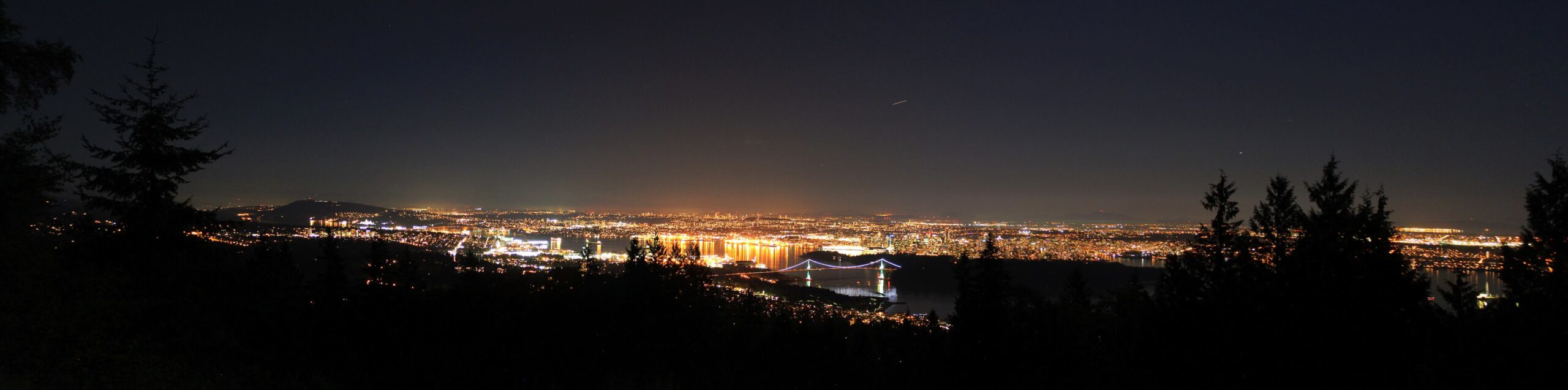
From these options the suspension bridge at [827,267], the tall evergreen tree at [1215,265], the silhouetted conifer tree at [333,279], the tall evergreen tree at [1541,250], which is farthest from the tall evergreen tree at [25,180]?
the suspension bridge at [827,267]

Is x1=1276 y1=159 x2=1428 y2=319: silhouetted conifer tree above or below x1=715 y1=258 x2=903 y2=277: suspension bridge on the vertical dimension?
above

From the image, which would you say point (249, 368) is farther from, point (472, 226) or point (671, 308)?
point (472, 226)

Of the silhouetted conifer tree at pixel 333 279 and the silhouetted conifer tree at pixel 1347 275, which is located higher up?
the silhouetted conifer tree at pixel 1347 275

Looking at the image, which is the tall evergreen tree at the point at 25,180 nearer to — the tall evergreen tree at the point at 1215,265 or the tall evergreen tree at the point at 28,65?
the tall evergreen tree at the point at 28,65

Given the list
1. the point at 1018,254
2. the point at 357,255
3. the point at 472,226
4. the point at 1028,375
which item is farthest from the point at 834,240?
the point at 1028,375

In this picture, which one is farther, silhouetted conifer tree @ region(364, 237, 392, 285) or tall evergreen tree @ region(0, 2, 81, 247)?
silhouetted conifer tree @ region(364, 237, 392, 285)

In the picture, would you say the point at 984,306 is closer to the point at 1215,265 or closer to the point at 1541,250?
the point at 1215,265

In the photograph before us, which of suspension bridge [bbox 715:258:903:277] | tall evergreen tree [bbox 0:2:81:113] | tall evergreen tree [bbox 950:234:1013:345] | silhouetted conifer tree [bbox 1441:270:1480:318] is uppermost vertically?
tall evergreen tree [bbox 0:2:81:113]

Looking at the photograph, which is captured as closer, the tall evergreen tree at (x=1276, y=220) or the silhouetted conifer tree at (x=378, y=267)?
the tall evergreen tree at (x=1276, y=220)

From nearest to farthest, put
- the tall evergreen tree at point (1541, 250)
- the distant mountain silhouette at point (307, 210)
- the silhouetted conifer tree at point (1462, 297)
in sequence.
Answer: the tall evergreen tree at point (1541, 250)
the silhouetted conifer tree at point (1462, 297)
the distant mountain silhouette at point (307, 210)

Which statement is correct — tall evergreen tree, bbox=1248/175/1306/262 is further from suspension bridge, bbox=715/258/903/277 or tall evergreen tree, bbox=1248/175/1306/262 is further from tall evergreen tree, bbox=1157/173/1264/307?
suspension bridge, bbox=715/258/903/277

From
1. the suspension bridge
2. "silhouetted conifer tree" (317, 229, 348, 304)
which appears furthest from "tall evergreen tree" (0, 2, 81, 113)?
the suspension bridge

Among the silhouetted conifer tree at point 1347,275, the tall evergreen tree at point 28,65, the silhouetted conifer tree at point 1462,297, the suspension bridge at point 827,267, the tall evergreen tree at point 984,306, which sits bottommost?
the suspension bridge at point 827,267
